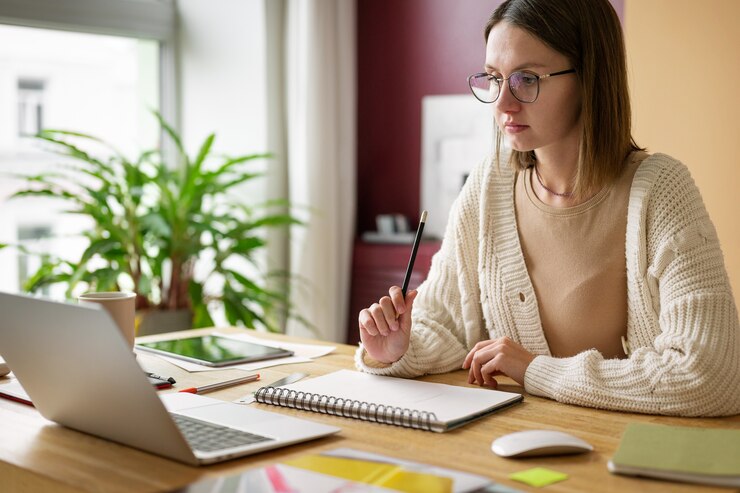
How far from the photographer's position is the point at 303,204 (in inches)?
160

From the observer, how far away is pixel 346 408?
4.50 ft

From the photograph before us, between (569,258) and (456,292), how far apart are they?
0.25 m

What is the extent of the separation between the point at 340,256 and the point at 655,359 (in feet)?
8.95

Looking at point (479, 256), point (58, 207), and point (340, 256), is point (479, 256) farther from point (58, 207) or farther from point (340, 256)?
point (58, 207)

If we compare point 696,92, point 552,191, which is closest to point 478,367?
point 552,191

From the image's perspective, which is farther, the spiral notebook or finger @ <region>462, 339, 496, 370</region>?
finger @ <region>462, 339, 496, 370</region>

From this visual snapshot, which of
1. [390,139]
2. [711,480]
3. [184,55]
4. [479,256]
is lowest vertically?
[711,480]

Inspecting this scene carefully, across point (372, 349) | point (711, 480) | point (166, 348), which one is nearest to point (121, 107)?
point (166, 348)

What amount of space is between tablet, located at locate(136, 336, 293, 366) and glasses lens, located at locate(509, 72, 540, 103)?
0.66 metres

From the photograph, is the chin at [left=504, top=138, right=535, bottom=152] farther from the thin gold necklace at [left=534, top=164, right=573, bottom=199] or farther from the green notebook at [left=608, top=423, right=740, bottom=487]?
the green notebook at [left=608, top=423, right=740, bottom=487]

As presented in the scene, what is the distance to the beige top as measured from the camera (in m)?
1.70

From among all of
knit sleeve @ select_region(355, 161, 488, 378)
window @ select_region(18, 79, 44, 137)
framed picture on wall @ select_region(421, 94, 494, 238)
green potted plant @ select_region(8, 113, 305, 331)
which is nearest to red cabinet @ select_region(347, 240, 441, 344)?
framed picture on wall @ select_region(421, 94, 494, 238)

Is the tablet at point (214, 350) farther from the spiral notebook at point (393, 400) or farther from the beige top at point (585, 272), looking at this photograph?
the beige top at point (585, 272)

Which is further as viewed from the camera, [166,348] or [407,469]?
[166,348]
